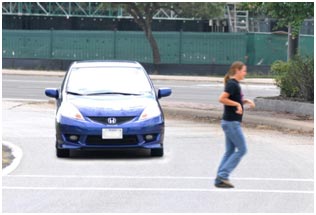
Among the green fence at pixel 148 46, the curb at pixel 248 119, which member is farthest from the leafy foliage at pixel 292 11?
the green fence at pixel 148 46

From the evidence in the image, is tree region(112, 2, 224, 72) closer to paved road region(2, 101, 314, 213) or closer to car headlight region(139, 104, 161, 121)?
paved road region(2, 101, 314, 213)

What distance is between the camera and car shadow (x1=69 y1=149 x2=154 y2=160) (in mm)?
14242

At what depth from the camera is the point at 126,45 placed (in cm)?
4397

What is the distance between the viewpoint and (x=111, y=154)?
48.1ft

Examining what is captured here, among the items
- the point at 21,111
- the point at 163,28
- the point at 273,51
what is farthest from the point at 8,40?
the point at 21,111

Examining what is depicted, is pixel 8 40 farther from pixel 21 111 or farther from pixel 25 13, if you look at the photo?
pixel 21 111

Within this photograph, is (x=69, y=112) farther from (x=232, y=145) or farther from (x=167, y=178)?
(x=232, y=145)

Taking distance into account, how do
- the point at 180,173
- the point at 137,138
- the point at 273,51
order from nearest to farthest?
the point at 180,173 < the point at 137,138 < the point at 273,51

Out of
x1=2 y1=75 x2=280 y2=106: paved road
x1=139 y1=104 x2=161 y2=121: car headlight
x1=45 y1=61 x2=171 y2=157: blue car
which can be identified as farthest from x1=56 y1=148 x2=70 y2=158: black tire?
x1=2 y1=75 x2=280 y2=106: paved road

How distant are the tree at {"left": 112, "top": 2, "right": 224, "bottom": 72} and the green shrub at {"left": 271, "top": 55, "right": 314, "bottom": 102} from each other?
2095 centimetres

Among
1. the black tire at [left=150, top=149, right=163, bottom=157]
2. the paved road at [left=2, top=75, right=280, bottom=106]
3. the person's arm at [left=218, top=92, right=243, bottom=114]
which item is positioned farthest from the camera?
the paved road at [left=2, top=75, right=280, bottom=106]

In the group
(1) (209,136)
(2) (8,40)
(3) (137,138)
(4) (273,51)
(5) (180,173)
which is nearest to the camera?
(5) (180,173)

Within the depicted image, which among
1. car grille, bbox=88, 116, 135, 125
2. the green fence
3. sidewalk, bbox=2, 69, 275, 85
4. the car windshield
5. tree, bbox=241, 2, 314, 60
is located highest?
tree, bbox=241, 2, 314, 60

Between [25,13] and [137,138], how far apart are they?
3811cm
